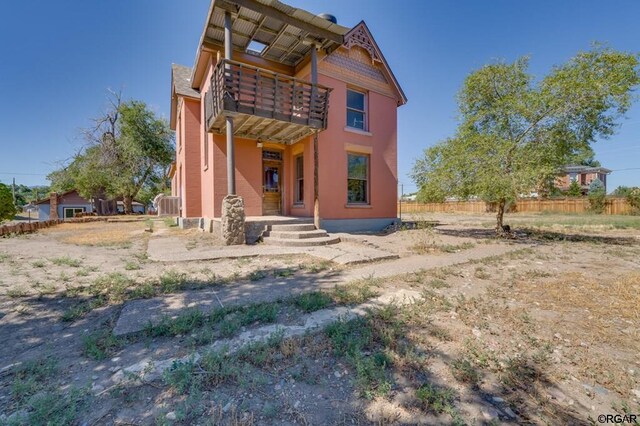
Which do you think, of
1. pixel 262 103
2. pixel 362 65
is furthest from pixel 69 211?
pixel 362 65

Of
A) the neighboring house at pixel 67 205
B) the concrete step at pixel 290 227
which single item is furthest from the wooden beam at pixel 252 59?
the neighboring house at pixel 67 205

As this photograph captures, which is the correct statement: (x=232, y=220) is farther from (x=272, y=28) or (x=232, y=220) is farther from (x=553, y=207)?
(x=553, y=207)

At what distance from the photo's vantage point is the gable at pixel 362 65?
10836 millimetres

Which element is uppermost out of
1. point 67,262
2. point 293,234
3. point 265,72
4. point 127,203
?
point 265,72

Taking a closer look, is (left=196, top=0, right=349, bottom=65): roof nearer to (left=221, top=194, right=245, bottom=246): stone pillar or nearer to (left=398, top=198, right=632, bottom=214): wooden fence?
(left=221, top=194, right=245, bottom=246): stone pillar

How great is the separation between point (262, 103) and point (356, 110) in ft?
15.7

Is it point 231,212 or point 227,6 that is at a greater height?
point 227,6

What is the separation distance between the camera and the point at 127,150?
78.3 ft

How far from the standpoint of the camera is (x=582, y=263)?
20.4 feet

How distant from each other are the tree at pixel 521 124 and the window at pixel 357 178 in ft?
7.87

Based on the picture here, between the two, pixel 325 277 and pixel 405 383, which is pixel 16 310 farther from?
pixel 405 383

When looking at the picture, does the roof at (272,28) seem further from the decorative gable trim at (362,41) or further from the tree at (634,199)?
the tree at (634,199)

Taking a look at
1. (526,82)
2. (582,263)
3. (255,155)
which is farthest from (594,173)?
(255,155)

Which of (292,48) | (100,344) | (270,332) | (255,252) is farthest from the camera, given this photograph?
(292,48)
